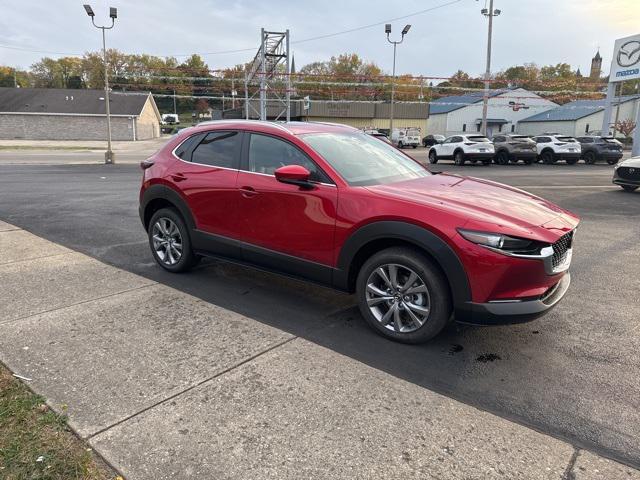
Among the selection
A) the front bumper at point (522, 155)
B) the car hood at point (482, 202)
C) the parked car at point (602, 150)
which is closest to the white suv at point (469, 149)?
the front bumper at point (522, 155)

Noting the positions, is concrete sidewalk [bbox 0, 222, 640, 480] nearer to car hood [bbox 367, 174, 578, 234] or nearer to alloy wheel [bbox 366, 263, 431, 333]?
alloy wheel [bbox 366, 263, 431, 333]

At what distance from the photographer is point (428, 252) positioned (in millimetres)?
3449

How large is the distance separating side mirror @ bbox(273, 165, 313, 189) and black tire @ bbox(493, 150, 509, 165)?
77.0ft

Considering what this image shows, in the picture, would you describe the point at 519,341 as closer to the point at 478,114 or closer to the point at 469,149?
the point at 469,149

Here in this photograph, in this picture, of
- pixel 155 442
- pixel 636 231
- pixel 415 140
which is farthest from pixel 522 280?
pixel 415 140

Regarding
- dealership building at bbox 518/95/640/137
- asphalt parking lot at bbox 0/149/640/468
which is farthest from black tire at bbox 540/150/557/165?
dealership building at bbox 518/95/640/137

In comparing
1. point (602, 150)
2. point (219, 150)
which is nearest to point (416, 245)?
point (219, 150)

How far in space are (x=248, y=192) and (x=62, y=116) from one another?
59594 millimetres

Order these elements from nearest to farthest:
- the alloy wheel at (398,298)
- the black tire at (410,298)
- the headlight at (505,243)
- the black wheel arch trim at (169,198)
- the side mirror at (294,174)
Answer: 1. the headlight at (505,243)
2. the black tire at (410,298)
3. the alloy wheel at (398,298)
4. the side mirror at (294,174)
5. the black wheel arch trim at (169,198)

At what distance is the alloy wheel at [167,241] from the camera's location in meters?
5.31

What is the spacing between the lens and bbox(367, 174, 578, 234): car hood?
338cm

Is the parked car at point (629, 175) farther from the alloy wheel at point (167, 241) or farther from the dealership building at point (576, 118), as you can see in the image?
the dealership building at point (576, 118)

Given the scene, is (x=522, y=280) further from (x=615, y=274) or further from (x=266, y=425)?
(x=615, y=274)

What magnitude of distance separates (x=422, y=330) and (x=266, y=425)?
146 cm
